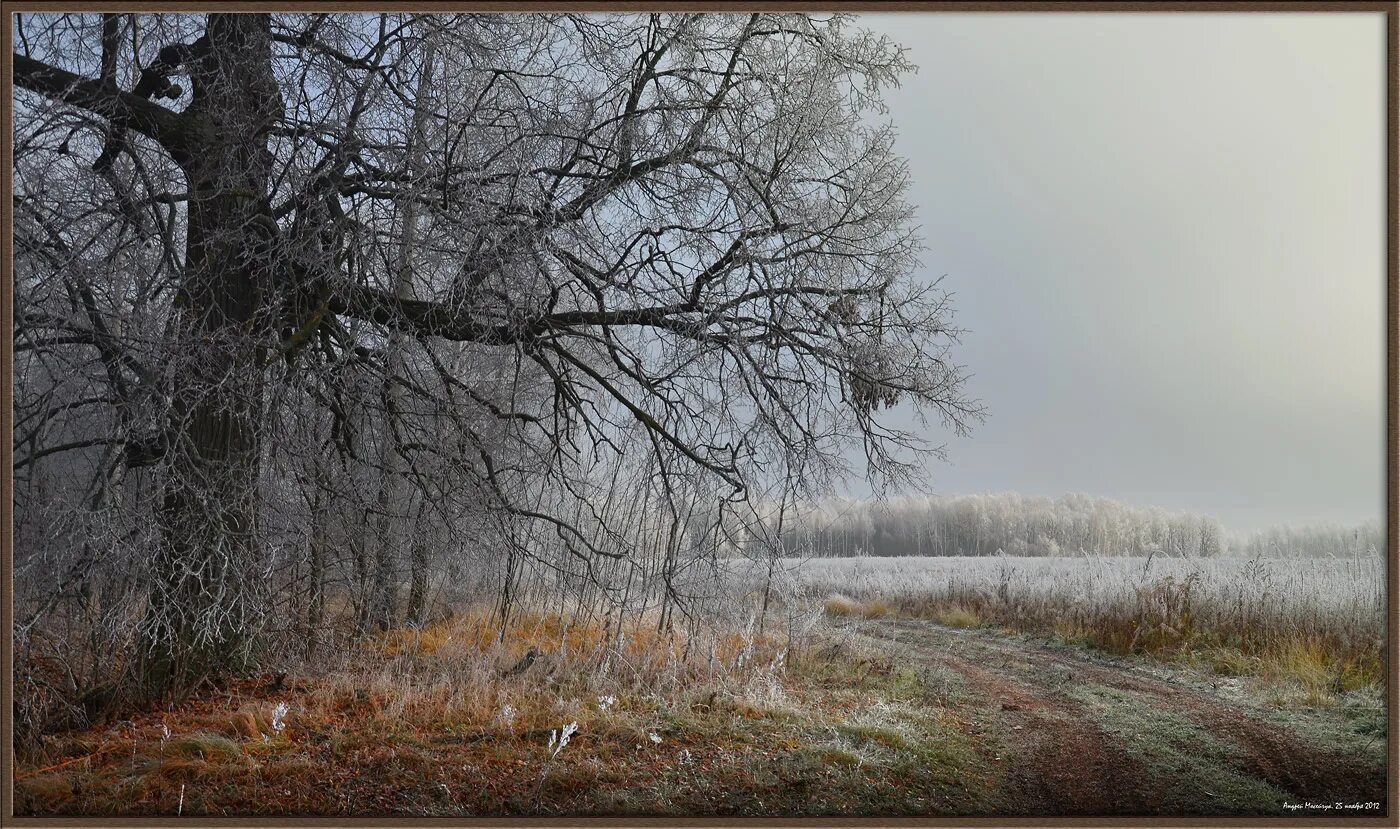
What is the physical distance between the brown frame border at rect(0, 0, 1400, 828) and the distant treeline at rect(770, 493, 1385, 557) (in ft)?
1.20

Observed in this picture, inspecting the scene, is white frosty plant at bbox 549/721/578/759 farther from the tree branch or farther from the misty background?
the tree branch

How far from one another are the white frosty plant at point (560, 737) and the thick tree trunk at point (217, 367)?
124 centimetres

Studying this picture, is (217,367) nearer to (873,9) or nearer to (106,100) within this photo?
(106,100)

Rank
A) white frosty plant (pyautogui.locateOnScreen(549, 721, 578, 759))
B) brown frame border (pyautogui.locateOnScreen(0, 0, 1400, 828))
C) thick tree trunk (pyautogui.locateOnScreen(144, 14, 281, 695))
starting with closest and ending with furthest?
1. brown frame border (pyautogui.locateOnScreen(0, 0, 1400, 828))
2. white frosty plant (pyautogui.locateOnScreen(549, 721, 578, 759))
3. thick tree trunk (pyautogui.locateOnScreen(144, 14, 281, 695))

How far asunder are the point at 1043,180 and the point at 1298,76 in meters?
0.92

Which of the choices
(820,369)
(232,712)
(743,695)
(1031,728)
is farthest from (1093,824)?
(232,712)

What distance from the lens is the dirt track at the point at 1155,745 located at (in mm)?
3277

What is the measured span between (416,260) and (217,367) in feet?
2.92

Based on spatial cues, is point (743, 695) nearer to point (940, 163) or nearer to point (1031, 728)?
point (1031, 728)

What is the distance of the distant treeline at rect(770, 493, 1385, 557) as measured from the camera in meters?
3.40

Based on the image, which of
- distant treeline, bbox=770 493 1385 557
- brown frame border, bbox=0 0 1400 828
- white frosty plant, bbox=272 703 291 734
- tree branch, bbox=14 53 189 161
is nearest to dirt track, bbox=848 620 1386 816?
brown frame border, bbox=0 0 1400 828

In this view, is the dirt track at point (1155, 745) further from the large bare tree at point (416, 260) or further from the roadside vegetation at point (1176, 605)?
the large bare tree at point (416, 260)

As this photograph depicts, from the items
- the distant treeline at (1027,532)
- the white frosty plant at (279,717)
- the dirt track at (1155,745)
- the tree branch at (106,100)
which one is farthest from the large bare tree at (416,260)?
the dirt track at (1155,745)

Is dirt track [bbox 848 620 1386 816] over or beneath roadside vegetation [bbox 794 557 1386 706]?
Answer: beneath
